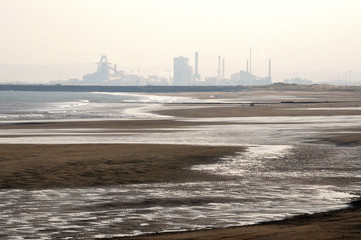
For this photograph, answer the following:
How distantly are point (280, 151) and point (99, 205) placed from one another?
14.1 metres

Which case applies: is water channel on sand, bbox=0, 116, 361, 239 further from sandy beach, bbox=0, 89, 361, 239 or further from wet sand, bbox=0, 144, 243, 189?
wet sand, bbox=0, 144, 243, 189

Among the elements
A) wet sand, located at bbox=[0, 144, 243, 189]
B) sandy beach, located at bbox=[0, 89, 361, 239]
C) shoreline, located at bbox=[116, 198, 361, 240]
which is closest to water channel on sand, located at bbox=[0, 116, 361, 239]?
shoreline, located at bbox=[116, 198, 361, 240]

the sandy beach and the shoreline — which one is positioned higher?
the shoreline

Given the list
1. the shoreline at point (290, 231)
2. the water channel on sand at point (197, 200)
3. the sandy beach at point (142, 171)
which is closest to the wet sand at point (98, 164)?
the sandy beach at point (142, 171)

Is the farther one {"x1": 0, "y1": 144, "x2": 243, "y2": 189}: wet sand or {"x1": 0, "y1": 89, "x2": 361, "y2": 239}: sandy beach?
{"x1": 0, "y1": 144, "x2": 243, "y2": 189}: wet sand

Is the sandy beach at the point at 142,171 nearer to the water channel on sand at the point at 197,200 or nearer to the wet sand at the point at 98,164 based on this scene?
the wet sand at the point at 98,164

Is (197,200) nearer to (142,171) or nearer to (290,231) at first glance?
(290,231)

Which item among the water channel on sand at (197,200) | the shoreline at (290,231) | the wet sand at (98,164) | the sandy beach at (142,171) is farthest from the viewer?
the wet sand at (98,164)

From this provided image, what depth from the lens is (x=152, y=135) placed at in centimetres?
3781

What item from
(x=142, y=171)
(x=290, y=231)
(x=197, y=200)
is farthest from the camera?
(x=142, y=171)

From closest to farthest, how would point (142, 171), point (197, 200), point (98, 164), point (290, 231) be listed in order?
1. point (290, 231)
2. point (197, 200)
3. point (142, 171)
4. point (98, 164)

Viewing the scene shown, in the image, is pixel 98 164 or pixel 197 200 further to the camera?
pixel 98 164

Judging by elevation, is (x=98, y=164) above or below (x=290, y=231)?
below

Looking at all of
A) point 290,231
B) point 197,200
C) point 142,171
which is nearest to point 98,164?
point 142,171
